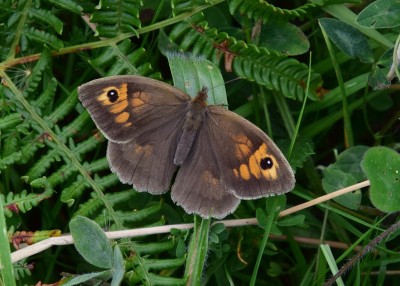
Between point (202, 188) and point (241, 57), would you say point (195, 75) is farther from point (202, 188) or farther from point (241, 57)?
point (202, 188)

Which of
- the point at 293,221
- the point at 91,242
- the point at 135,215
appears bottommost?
the point at 293,221

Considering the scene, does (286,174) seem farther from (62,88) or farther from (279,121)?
(62,88)

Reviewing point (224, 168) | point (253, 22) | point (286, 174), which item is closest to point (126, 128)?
point (224, 168)

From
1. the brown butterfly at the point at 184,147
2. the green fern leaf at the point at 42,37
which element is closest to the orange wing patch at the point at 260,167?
the brown butterfly at the point at 184,147

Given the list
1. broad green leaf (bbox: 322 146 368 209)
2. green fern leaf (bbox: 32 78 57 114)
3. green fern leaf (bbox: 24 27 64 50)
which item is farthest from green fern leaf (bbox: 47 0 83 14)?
broad green leaf (bbox: 322 146 368 209)

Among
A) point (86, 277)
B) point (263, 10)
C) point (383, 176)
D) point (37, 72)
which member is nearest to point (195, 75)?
point (263, 10)

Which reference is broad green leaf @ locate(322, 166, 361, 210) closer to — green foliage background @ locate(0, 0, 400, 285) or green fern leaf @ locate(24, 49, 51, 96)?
green foliage background @ locate(0, 0, 400, 285)
